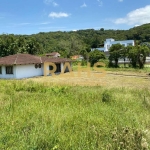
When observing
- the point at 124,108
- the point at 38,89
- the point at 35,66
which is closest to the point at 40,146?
the point at 124,108

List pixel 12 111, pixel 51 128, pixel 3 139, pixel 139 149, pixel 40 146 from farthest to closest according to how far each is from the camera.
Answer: pixel 12 111
pixel 51 128
pixel 3 139
pixel 40 146
pixel 139 149

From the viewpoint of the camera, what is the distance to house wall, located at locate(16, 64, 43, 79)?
23.9 metres

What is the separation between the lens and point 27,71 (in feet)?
82.0

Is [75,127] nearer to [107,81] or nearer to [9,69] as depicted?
[107,81]

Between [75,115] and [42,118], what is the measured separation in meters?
1.04

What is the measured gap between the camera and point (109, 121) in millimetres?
5785

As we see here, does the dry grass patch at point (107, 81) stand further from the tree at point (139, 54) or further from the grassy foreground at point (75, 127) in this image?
the tree at point (139, 54)

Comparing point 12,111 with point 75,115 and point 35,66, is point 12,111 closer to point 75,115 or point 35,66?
point 75,115

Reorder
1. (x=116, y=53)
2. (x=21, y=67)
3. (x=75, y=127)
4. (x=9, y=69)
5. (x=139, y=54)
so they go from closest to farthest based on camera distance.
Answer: (x=75, y=127) → (x=21, y=67) → (x=9, y=69) → (x=139, y=54) → (x=116, y=53)

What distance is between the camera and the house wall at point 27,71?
2386 cm

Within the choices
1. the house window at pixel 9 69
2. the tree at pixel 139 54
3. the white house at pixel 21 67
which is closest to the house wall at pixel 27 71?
the white house at pixel 21 67

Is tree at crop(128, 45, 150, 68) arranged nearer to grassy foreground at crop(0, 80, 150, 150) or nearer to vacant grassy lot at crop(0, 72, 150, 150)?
grassy foreground at crop(0, 80, 150, 150)

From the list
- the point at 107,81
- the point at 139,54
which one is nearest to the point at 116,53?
the point at 139,54

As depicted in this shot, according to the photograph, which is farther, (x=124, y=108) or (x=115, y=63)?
(x=115, y=63)
